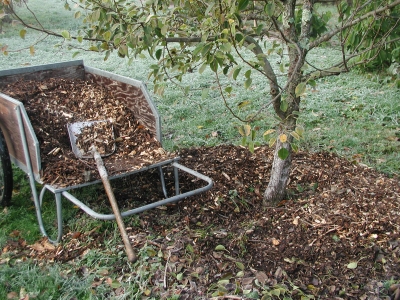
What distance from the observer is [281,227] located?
10.7 feet

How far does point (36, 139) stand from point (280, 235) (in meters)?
1.90

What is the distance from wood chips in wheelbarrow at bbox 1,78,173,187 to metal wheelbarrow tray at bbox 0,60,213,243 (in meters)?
0.06

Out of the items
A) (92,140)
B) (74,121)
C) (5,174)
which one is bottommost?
(5,174)

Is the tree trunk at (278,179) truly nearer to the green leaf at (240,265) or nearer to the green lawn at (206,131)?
the green lawn at (206,131)

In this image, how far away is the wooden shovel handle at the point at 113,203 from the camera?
2.59m

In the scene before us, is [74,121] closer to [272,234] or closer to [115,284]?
[115,284]

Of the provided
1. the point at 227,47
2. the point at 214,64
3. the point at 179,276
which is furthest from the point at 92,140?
the point at 227,47

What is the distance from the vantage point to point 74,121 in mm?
3928

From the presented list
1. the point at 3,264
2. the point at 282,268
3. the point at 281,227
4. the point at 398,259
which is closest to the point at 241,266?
the point at 282,268

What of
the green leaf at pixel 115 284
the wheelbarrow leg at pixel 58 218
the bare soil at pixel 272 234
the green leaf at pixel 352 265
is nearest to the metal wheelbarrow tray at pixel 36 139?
the wheelbarrow leg at pixel 58 218

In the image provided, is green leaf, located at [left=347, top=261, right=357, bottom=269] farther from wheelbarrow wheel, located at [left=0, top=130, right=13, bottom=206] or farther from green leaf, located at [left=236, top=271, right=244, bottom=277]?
wheelbarrow wheel, located at [left=0, top=130, right=13, bottom=206]

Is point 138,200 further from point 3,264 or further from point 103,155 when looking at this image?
point 3,264

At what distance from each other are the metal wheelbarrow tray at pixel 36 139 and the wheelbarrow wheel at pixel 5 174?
0.07m

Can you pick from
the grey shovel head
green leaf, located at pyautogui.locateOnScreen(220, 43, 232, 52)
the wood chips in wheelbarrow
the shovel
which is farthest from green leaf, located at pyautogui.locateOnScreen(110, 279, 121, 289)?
green leaf, located at pyautogui.locateOnScreen(220, 43, 232, 52)
